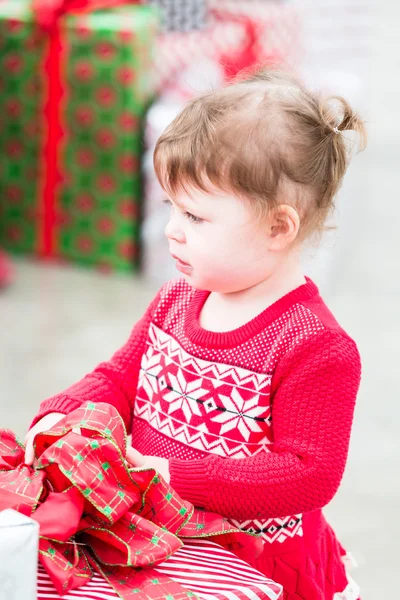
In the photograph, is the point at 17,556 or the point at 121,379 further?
the point at 121,379

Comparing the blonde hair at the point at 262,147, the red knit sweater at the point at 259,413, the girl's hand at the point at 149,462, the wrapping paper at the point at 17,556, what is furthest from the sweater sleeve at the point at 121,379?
the wrapping paper at the point at 17,556

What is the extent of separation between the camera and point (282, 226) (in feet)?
3.13

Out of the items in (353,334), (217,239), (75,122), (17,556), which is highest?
(217,239)

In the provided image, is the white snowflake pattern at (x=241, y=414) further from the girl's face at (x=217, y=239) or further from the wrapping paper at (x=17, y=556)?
the wrapping paper at (x=17, y=556)

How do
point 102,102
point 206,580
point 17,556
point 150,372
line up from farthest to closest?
point 102,102, point 150,372, point 206,580, point 17,556

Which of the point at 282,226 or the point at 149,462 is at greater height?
the point at 282,226

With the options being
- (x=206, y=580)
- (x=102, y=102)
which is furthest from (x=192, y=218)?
(x=102, y=102)

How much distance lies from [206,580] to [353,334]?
1862 millimetres

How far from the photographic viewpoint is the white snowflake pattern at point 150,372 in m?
1.04

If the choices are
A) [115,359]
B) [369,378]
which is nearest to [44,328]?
[369,378]

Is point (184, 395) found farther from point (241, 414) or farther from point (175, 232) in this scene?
point (175, 232)

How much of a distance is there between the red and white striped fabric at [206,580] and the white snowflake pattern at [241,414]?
141mm

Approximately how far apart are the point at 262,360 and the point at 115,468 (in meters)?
0.20

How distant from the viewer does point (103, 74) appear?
270cm
